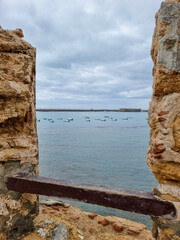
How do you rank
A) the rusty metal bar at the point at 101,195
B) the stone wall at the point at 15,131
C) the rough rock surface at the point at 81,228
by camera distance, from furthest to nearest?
1. the rough rock surface at the point at 81,228
2. the stone wall at the point at 15,131
3. the rusty metal bar at the point at 101,195

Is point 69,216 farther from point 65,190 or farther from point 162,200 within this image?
point 162,200

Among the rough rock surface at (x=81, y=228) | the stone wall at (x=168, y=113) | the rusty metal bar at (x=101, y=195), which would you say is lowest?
the rough rock surface at (x=81, y=228)

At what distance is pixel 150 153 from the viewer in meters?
1.85

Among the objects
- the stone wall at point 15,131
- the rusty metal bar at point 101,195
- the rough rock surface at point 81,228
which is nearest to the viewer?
the rusty metal bar at point 101,195

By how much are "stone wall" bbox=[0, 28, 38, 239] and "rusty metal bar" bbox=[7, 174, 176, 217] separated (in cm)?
24

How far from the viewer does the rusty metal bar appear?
1609 millimetres

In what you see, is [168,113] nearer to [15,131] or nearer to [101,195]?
[101,195]

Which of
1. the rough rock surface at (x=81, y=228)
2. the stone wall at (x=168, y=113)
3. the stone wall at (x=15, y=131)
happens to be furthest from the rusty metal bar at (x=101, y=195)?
the rough rock surface at (x=81, y=228)

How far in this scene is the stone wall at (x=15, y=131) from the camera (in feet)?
7.28

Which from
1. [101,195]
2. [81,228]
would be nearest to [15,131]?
[101,195]

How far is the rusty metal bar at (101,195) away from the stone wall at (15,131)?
242mm

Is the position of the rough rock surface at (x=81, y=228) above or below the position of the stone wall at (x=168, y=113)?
below

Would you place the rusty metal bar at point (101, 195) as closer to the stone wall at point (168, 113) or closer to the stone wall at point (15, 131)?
the stone wall at point (168, 113)

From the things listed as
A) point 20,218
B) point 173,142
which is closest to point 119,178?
point 20,218
